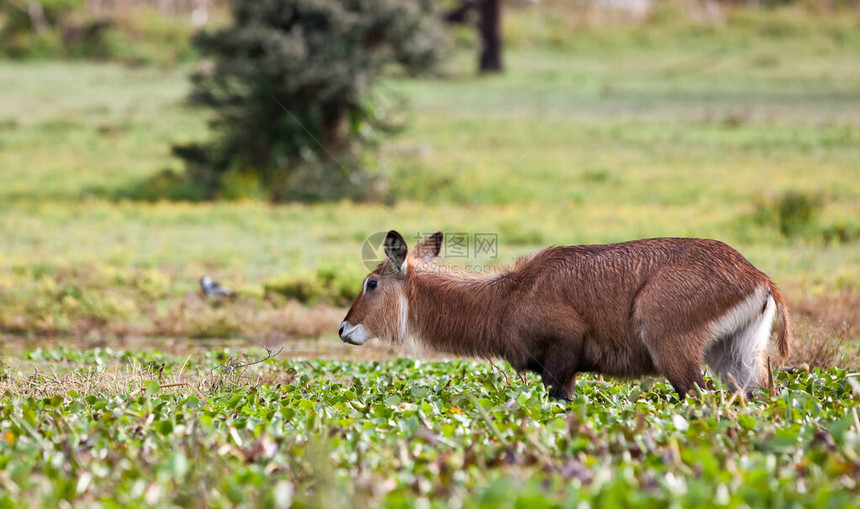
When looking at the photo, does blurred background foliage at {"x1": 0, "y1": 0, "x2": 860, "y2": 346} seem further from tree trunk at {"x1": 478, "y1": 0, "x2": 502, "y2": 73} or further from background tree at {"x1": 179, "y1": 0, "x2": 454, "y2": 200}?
tree trunk at {"x1": 478, "y1": 0, "x2": 502, "y2": 73}

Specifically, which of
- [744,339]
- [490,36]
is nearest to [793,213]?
[744,339]

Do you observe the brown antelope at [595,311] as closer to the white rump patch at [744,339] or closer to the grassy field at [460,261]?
the white rump patch at [744,339]

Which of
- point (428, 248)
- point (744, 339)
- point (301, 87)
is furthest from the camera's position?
point (301, 87)

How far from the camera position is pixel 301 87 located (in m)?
19.7

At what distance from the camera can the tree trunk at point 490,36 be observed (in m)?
33.3

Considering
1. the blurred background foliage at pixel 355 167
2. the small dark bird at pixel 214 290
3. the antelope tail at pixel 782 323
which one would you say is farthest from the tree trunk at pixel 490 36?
the antelope tail at pixel 782 323

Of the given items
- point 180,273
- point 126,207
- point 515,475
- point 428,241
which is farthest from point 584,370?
point 126,207

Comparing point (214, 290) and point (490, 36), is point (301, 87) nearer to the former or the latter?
point (214, 290)

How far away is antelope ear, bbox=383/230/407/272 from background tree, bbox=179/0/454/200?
12.1 meters

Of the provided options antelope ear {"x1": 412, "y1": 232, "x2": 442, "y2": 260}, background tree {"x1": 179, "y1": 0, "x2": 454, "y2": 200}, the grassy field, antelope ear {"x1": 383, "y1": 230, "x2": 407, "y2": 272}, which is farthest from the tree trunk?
antelope ear {"x1": 383, "y1": 230, "x2": 407, "y2": 272}

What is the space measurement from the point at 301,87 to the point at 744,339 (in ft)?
47.8

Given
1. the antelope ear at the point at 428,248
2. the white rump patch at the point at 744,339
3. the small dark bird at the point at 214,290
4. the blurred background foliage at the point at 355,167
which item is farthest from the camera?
the blurred background foliage at the point at 355,167

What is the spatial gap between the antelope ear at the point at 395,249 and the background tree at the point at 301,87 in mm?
12091

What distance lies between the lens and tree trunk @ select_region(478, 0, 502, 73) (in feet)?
109
